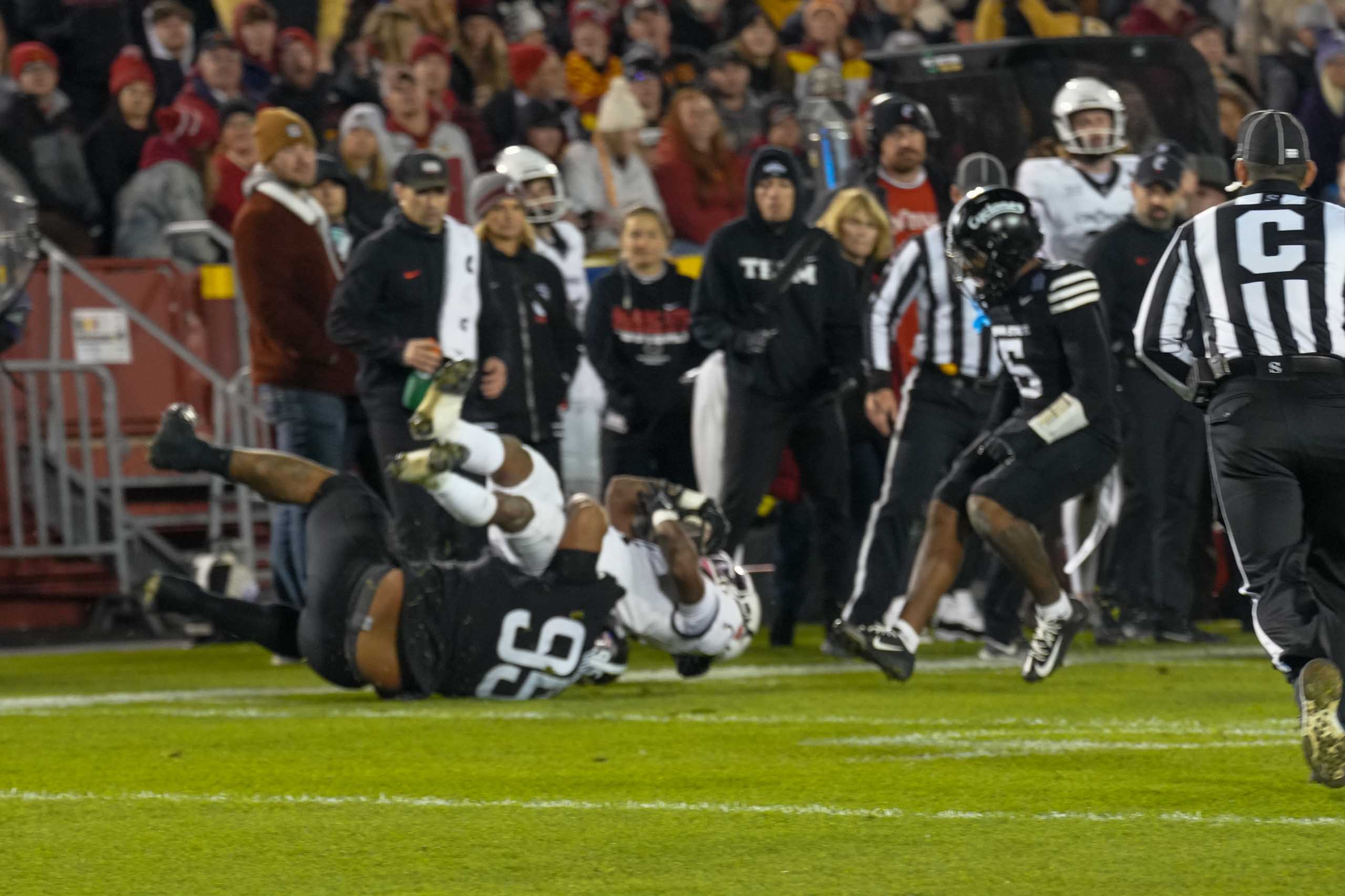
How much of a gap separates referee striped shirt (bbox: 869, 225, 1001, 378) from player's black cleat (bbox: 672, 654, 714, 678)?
1.75 meters

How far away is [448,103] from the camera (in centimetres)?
1466

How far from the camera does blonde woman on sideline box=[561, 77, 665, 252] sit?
13.9 metres

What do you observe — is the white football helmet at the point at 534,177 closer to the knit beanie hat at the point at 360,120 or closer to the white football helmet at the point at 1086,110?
the knit beanie hat at the point at 360,120

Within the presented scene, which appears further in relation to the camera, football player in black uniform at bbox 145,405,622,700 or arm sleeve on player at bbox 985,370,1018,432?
arm sleeve on player at bbox 985,370,1018,432

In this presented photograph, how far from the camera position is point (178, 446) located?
828 centimetres

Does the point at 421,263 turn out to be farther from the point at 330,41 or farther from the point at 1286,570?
the point at 330,41

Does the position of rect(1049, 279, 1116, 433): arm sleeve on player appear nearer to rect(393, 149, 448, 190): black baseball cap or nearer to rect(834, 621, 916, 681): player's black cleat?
rect(834, 621, 916, 681): player's black cleat

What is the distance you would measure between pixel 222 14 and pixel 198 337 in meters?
2.55

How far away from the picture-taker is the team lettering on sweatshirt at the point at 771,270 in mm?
10812

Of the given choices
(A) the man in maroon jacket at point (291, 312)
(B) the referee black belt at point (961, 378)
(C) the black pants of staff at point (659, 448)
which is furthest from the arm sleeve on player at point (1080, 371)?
(A) the man in maroon jacket at point (291, 312)

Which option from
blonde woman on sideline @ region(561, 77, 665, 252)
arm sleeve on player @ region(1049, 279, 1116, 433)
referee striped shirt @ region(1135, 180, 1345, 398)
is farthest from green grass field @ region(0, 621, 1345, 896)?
blonde woman on sideline @ region(561, 77, 665, 252)

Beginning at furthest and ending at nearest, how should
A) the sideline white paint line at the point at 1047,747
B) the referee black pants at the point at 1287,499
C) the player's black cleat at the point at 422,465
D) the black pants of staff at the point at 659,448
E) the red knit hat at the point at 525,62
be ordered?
the red knit hat at the point at 525,62 < the black pants of staff at the point at 659,448 < the player's black cleat at the point at 422,465 < the sideline white paint line at the point at 1047,747 < the referee black pants at the point at 1287,499

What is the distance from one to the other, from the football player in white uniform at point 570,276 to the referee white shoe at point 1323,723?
568cm

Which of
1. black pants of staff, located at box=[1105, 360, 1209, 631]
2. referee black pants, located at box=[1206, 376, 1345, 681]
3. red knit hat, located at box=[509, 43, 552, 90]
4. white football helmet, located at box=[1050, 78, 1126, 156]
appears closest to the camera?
referee black pants, located at box=[1206, 376, 1345, 681]
